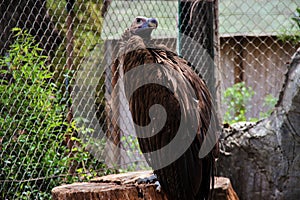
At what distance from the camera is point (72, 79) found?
511 cm

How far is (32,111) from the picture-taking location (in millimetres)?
4828

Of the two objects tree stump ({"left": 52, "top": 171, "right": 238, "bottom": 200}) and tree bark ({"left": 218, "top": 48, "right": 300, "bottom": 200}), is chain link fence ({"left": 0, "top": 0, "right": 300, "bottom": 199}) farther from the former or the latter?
tree stump ({"left": 52, "top": 171, "right": 238, "bottom": 200})

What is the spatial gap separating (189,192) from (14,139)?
1750mm

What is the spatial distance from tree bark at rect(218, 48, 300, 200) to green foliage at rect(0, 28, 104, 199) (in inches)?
62.7

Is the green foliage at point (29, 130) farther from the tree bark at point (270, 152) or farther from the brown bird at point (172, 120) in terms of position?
the tree bark at point (270, 152)

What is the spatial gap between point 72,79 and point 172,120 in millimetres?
1622

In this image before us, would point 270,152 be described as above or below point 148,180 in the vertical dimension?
below

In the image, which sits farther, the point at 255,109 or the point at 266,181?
the point at 255,109

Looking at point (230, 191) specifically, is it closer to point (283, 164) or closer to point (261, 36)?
point (283, 164)

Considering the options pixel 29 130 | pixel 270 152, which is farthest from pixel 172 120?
pixel 270 152

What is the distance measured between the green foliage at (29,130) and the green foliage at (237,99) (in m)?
2.79

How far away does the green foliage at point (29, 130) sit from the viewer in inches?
184

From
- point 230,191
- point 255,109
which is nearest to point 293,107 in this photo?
point 230,191

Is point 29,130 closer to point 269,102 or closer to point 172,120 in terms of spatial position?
point 172,120
